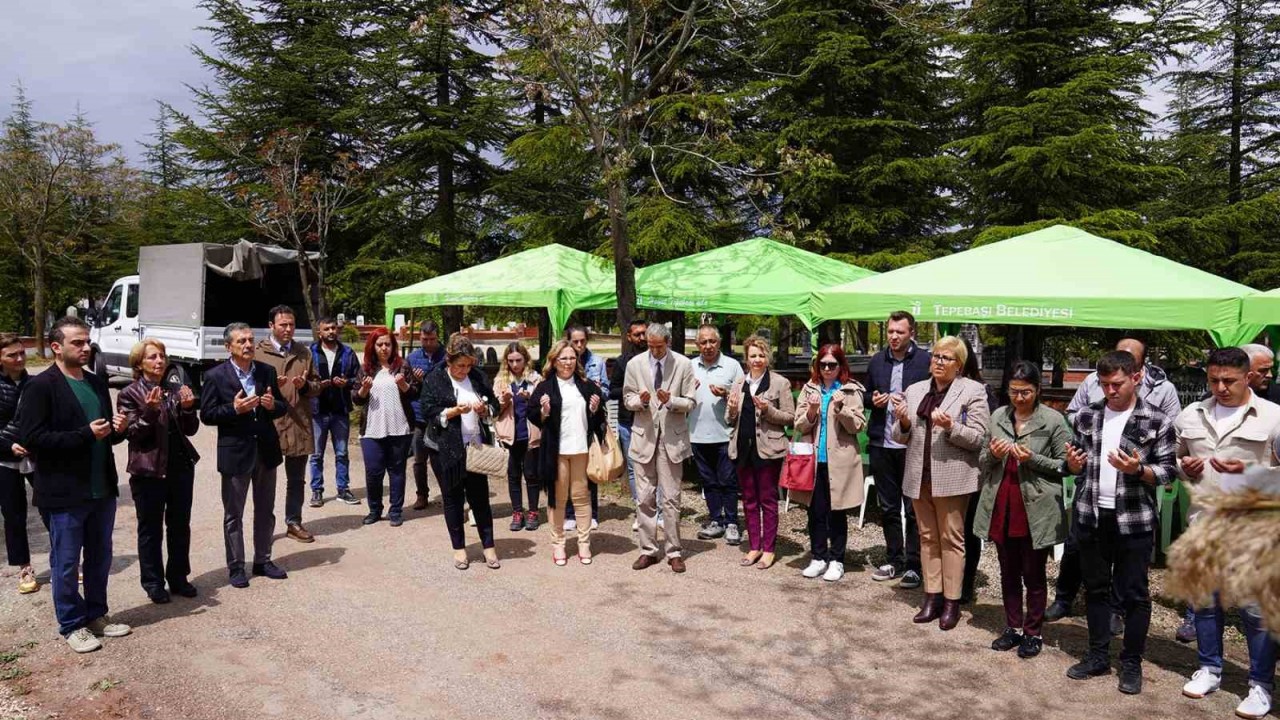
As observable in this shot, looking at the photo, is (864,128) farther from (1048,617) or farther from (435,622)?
(435,622)

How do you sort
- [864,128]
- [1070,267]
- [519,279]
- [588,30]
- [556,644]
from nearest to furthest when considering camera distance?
[556,644] → [1070,267] → [588,30] → [519,279] → [864,128]

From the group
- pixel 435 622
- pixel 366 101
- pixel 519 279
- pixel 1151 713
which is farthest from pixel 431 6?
pixel 1151 713

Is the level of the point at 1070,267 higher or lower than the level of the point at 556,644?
higher

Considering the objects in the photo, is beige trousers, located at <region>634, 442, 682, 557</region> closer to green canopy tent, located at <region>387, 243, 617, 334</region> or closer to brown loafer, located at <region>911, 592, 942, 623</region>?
brown loafer, located at <region>911, 592, 942, 623</region>

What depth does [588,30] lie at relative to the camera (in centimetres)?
1038

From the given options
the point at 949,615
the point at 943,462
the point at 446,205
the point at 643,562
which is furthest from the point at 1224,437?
the point at 446,205

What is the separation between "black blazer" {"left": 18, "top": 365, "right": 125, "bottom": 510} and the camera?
4551 mm

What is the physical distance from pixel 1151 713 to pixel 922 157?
53.9ft

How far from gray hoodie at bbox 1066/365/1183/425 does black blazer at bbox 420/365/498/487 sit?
13.9ft

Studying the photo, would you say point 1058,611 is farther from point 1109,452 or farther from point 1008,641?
point 1109,452

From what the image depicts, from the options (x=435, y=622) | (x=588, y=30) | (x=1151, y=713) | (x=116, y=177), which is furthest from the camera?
(x=116, y=177)

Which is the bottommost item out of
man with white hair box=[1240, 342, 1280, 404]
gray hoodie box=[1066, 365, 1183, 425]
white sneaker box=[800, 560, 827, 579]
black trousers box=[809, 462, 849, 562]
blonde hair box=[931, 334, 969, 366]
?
white sneaker box=[800, 560, 827, 579]

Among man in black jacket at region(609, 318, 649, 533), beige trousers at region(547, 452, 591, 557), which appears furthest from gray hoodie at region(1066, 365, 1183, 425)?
beige trousers at region(547, 452, 591, 557)

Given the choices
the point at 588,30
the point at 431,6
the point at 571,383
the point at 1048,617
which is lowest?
the point at 1048,617
